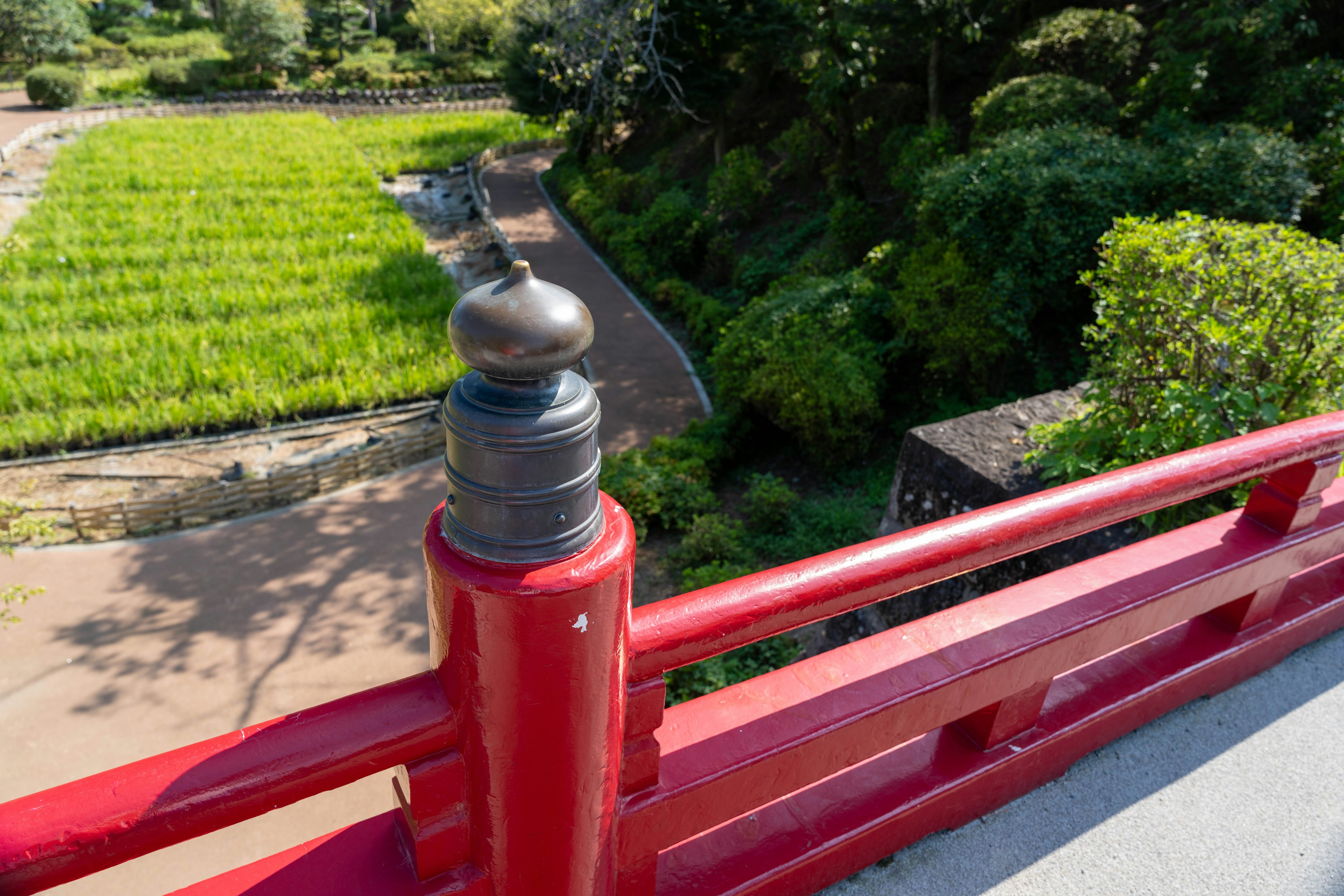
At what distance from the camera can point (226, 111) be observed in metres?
24.9

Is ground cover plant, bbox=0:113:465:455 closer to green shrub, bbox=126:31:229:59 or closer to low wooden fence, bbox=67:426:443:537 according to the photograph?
low wooden fence, bbox=67:426:443:537

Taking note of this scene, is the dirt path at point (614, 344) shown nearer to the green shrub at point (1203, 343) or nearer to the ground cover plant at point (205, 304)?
the ground cover plant at point (205, 304)

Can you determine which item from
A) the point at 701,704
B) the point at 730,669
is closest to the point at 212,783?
the point at 701,704

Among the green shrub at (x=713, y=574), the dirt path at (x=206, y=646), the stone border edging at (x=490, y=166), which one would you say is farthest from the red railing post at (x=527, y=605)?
the stone border edging at (x=490, y=166)

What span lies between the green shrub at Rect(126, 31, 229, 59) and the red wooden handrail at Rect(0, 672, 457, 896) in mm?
37551

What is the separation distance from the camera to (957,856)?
1863 millimetres

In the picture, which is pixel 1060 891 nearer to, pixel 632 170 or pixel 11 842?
pixel 11 842

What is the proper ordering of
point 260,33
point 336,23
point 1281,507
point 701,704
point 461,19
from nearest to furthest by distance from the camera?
point 701,704 → point 1281,507 → point 260,33 → point 461,19 → point 336,23

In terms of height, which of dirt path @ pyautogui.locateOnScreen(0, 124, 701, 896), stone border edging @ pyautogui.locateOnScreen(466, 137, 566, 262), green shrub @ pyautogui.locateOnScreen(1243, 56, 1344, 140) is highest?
green shrub @ pyautogui.locateOnScreen(1243, 56, 1344, 140)

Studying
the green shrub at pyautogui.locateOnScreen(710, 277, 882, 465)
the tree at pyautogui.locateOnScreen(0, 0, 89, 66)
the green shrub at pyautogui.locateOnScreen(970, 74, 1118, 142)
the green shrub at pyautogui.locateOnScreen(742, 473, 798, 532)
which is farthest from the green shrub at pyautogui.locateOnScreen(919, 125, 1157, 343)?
the tree at pyautogui.locateOnScreen(0, 0, 89, 66)

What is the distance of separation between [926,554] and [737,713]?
488 mm

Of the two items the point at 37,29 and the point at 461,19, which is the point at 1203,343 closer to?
the point at 461,19

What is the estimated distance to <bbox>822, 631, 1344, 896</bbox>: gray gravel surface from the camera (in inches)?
72.4

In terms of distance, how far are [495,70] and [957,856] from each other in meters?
33.9
